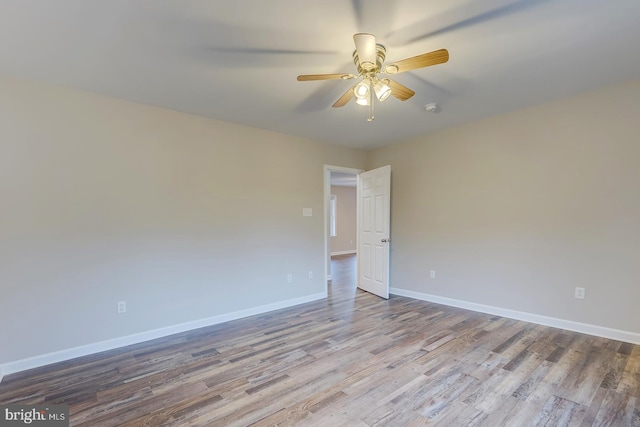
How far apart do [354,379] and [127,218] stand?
8.76 feet

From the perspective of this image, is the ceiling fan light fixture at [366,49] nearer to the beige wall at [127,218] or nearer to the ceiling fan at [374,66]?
the ceiling fan at [374,66]

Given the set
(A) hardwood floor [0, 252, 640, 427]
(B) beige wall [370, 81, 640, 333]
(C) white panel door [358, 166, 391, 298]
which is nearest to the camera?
(A) hardwood floor [0, 252, 640, 427]

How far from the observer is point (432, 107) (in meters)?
3.21

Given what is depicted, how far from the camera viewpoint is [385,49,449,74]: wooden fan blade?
1711 mm

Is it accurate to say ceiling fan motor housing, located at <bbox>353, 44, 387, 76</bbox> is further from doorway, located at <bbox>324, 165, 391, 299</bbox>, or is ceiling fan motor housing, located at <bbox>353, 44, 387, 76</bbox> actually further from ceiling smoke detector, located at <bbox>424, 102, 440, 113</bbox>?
doorway, located at <bbox>324, 165, 391, 299</bbox>

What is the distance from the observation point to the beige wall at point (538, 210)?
2.85 m

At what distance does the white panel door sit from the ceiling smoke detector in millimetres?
1268

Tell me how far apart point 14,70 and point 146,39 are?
135 cm

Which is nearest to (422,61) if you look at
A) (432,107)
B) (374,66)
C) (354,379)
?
(374,66)

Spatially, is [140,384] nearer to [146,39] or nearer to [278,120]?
[146,39]

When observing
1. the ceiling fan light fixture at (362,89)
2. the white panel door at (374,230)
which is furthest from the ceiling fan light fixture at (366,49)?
the white panel door at (374,230)

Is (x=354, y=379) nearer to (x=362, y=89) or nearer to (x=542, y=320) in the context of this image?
(x=362, y=89)

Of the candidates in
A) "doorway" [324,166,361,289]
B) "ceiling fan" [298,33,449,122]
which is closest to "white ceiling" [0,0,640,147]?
"ceiling fan" [298,33,449,122]

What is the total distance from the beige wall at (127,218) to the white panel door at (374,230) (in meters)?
1.41
